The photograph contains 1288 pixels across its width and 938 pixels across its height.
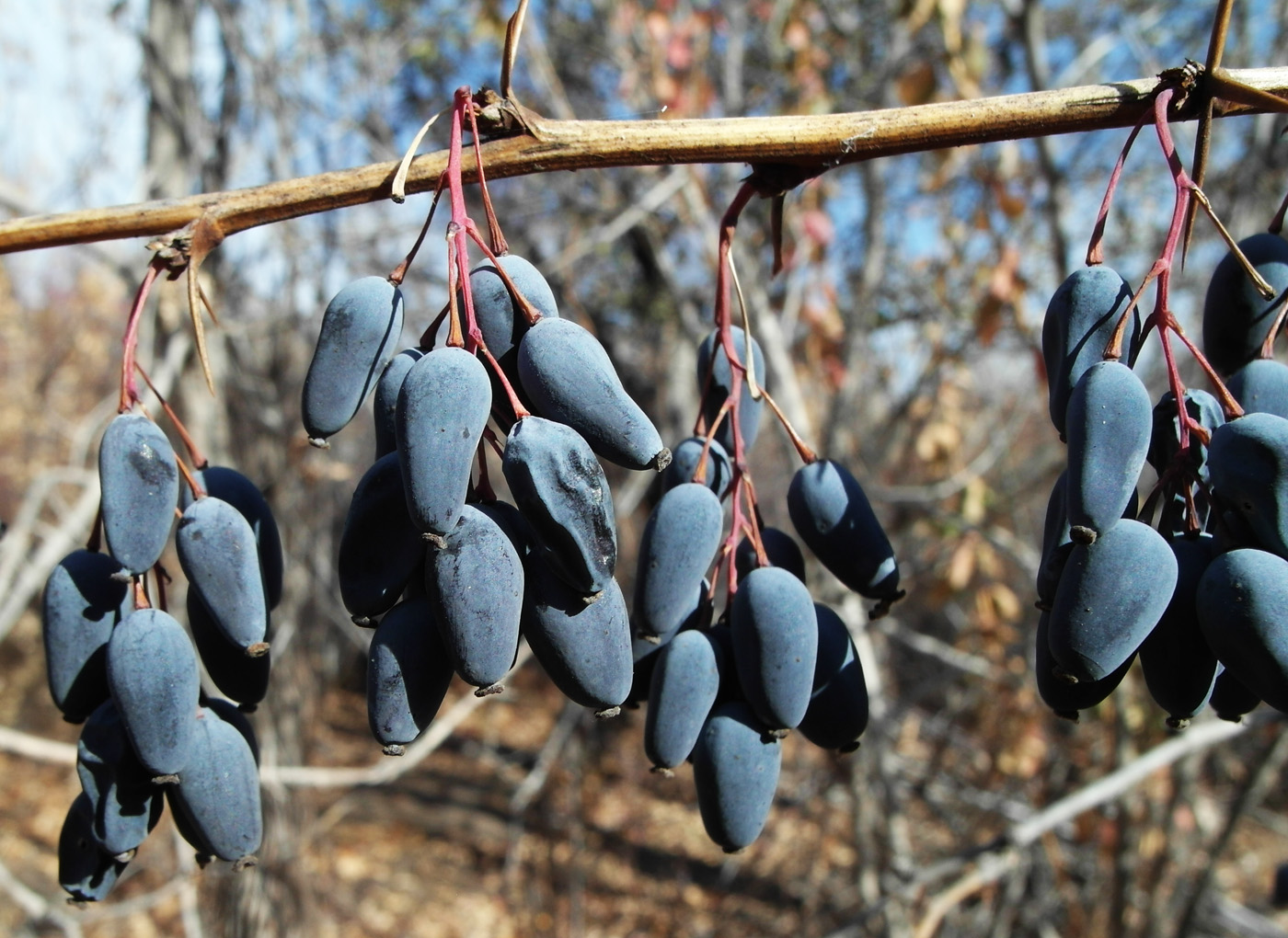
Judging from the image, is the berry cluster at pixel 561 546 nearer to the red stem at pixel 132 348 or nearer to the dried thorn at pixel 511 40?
the dried thorn at pixel 511 40

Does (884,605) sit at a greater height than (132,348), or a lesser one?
lesser

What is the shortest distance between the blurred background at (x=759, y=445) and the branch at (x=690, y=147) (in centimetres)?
44

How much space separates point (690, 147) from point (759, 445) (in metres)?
5.57

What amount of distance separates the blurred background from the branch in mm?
442

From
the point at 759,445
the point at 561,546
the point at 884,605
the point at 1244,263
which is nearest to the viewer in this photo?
the point at 561,546

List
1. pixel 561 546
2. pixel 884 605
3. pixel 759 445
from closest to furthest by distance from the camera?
pixel 561 546 → pixel 884 605 → pixel 759 445

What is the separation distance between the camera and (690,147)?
0.81m

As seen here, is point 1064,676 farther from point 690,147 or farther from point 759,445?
point 759,445

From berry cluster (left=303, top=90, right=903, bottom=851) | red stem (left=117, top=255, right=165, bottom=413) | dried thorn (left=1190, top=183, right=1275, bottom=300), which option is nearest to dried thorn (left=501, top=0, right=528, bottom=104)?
berry cluster (left=303, top=90, right=903, bottom=851)

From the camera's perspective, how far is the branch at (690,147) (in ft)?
2.56

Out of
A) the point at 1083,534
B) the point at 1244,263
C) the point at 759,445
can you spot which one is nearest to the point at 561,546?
the point at 1083,534

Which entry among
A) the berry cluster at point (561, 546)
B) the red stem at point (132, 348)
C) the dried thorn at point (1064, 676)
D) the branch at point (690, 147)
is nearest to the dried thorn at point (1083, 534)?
the dried thorn at point (1064, 676)

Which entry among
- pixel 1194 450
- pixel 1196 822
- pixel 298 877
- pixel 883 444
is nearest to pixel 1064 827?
pixel 1196 822

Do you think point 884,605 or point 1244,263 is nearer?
point 1244,263
